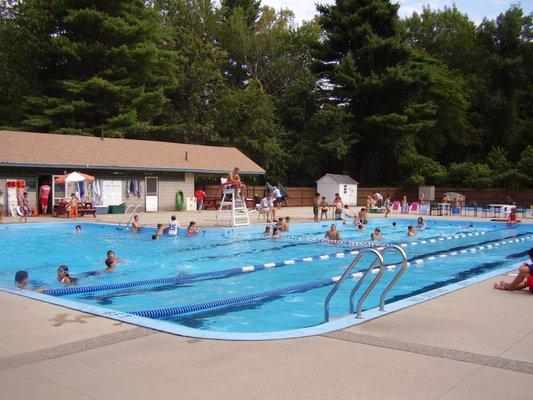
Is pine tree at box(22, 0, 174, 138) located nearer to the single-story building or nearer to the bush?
the single-story building

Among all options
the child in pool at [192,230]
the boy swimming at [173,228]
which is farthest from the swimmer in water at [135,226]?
the child in pool at [192,230]

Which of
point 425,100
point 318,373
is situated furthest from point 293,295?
point 425,100

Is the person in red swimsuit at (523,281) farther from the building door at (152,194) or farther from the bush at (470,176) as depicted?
the bush at (470,176)

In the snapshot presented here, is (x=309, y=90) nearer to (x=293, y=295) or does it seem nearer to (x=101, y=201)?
(x=101, y=201)

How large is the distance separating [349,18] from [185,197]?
23719 mm

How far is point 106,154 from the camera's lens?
29422 mm

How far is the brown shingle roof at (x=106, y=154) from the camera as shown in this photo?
26.1 meters

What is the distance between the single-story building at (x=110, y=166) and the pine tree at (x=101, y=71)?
5.88m

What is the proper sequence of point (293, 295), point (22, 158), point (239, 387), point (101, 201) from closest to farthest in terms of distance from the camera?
A: point (239, 387) → point (293, 295) → point (22, 158) → point (101, 201)

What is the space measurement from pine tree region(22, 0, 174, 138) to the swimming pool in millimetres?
17122

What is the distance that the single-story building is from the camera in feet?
85.4

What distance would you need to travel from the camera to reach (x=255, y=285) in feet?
38.8

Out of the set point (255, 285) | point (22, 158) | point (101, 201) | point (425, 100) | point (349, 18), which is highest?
point (349, 18)

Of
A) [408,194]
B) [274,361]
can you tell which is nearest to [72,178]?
[274,361]
